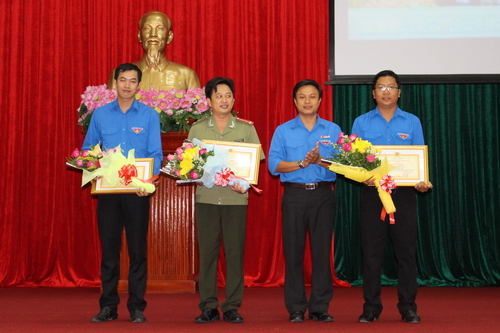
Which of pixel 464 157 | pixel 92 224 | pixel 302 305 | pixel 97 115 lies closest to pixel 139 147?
pixel 97 115

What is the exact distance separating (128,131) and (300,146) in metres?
1.04

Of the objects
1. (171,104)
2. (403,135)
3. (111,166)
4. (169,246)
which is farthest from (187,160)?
(169,246)

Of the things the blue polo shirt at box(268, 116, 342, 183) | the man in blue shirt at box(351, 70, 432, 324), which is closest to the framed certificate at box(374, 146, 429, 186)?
the man in blue shirt at box(351, 70, 432, 324)

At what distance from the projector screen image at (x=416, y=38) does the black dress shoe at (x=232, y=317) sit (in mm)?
2690

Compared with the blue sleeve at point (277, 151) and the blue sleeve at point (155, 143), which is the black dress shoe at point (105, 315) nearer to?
the blue sleeve at point (155, 143)

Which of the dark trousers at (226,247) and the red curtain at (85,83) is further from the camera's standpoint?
the red curtain at (85,83)

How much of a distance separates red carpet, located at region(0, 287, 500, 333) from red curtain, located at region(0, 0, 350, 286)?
425 mm

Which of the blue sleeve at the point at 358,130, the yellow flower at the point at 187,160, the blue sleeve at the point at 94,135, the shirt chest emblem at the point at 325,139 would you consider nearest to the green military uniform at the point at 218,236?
the yellow flower at the point at 187,160

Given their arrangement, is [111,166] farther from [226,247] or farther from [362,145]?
[362,145]

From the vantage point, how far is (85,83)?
18.2 ft

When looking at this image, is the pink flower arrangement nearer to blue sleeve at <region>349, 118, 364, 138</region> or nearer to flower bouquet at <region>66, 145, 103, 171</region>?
blue sleeve at <region>349, 118, 364, 138</region>

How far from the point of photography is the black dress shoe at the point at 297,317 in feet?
10.7

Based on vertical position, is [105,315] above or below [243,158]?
below

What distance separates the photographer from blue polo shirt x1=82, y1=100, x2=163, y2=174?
3.32 metres
